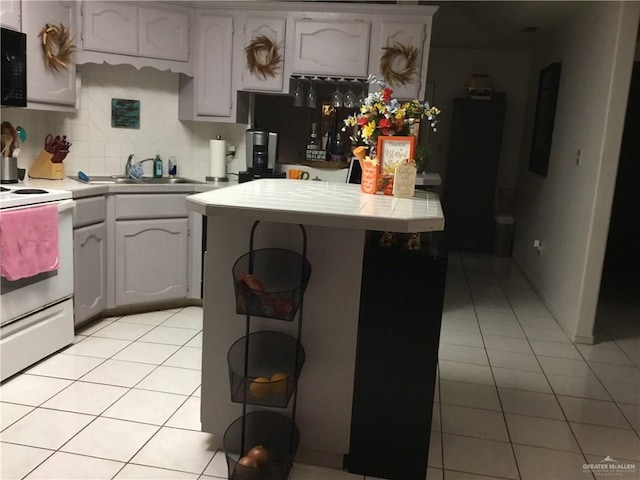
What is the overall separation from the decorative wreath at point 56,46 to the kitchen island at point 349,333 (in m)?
1.97

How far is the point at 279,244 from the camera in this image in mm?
2047

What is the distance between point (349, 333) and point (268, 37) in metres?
2.69

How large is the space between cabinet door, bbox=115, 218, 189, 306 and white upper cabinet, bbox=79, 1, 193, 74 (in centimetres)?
116

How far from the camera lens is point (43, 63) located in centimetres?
327

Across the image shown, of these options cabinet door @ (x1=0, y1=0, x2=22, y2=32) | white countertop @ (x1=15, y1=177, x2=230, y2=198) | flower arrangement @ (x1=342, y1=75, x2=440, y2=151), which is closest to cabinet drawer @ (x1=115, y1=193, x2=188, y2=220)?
white countertop @ (x1=15, y1=177, x2=230, y2=198)

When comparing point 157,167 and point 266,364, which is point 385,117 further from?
point 157,167

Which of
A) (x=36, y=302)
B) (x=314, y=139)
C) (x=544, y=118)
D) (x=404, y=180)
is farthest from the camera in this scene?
(x=544, y=118)

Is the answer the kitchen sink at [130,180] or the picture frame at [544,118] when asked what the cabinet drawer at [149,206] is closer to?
the kitchen sink at [130,180]

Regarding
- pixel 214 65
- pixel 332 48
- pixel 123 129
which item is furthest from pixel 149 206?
pixel 332 48

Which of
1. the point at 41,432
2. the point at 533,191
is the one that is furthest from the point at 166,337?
the point at 533,191

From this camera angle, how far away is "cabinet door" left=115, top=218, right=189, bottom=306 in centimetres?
355

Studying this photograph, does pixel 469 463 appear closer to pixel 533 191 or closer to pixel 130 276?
pixel 130 276

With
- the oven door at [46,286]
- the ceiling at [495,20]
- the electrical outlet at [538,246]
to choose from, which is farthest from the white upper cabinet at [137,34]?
the electrical outlet at [538,246]

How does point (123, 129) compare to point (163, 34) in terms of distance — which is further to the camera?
point (123, 129)
